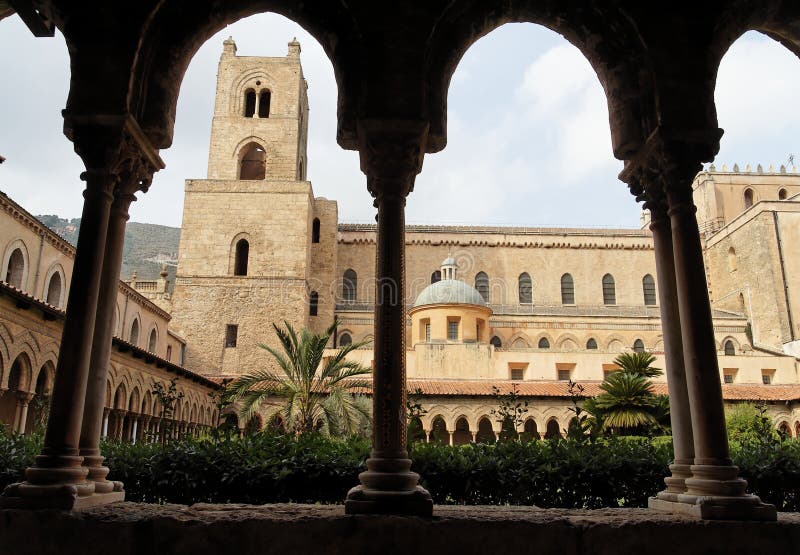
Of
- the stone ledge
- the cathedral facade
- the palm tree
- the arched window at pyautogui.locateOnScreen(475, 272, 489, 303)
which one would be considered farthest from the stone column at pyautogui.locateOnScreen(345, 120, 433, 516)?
the arched window at pyautogui.locateOnScreen(475, 272, 489, 303)

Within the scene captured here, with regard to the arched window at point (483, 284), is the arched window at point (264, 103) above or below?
above

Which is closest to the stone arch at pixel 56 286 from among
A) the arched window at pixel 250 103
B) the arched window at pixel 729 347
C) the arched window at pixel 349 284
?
the arched window at pixel 250 103

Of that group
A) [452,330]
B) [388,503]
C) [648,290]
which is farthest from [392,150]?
[648,290]

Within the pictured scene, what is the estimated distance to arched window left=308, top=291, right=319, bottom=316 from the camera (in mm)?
32575

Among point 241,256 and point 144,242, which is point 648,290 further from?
point 144,242

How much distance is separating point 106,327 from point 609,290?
35.7 m

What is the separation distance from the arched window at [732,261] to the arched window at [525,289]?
11968 millimetres

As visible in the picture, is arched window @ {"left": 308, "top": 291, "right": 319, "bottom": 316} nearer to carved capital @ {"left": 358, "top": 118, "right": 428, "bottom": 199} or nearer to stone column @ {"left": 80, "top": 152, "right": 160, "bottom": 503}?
stone column @ {"left": 80, "top": 152, "right": 160, "bottom": 503}

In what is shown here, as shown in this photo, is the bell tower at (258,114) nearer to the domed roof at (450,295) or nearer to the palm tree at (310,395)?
the domed roof at (450,295)

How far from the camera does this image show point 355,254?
35.8 metres

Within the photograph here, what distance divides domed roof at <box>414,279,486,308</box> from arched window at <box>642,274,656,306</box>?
14243 millimetres

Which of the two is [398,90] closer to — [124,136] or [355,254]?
[124,136]

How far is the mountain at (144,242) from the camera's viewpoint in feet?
283

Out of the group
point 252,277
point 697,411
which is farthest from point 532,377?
point 697,411
